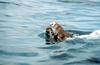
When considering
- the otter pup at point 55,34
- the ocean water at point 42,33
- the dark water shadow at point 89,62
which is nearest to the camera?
the dark water shadow at point 89,62

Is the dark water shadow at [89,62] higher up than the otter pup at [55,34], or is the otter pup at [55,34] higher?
the otter pup at [55,34]

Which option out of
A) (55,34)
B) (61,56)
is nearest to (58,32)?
(55,34)

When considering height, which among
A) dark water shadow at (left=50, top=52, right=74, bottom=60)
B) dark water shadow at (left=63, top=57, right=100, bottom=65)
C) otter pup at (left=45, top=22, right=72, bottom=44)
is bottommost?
dark water shadow at (left=63, top=57, right=100, bottom=65)

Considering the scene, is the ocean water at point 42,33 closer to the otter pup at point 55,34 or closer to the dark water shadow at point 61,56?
the dark water shadow at point 61,56

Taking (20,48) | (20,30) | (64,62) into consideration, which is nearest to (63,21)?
(20,30)

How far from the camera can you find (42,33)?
39.0 feet

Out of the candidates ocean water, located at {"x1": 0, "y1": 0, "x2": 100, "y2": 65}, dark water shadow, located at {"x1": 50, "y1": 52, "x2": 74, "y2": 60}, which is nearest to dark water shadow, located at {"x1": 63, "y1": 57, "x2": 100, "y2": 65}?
ocean water, located at {"x1": 0, "y1": 0, "x2": 100, "y2": 65}

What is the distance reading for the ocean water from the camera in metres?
8.86

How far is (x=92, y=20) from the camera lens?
15648 millimetres

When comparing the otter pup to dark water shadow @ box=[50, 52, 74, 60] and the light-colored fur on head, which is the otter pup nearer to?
the light-colored fur on head

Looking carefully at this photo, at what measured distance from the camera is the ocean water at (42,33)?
886 cm

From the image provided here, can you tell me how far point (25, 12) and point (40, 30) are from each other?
3953mm

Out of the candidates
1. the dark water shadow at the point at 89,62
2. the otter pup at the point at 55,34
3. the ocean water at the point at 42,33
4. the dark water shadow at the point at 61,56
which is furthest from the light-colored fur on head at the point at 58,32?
the dark water shadow at the point at 89,62

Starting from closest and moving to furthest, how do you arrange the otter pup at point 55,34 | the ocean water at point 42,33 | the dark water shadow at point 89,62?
the dark water shadow at point 89,62, the ocean water at point 42,33, the otter pup at point 55,34
